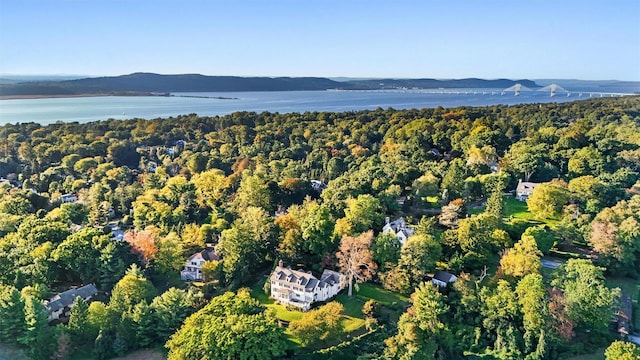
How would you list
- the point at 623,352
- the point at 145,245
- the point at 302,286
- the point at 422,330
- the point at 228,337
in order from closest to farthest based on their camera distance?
the point at 623,352 → the point at 228,337 → the point at 422,330 → the point at 302,286 → the point at 145,245

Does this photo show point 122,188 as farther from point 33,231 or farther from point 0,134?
point 0,134

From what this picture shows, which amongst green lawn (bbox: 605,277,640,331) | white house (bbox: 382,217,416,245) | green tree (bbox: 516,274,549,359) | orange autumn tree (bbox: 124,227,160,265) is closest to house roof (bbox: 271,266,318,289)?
white house (bbox: 382,217,416,245)

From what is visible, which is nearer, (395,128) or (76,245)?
(76,245)

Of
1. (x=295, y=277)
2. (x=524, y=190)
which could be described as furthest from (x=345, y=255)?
(x=524, y=190)

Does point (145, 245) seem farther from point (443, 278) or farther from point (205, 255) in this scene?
point (443, 278)

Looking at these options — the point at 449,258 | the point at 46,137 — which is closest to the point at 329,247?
the point at 449,258

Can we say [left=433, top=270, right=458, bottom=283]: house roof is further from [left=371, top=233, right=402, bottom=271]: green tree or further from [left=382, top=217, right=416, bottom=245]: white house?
[left=382, top=217, right=416, bottom=245]: white house
